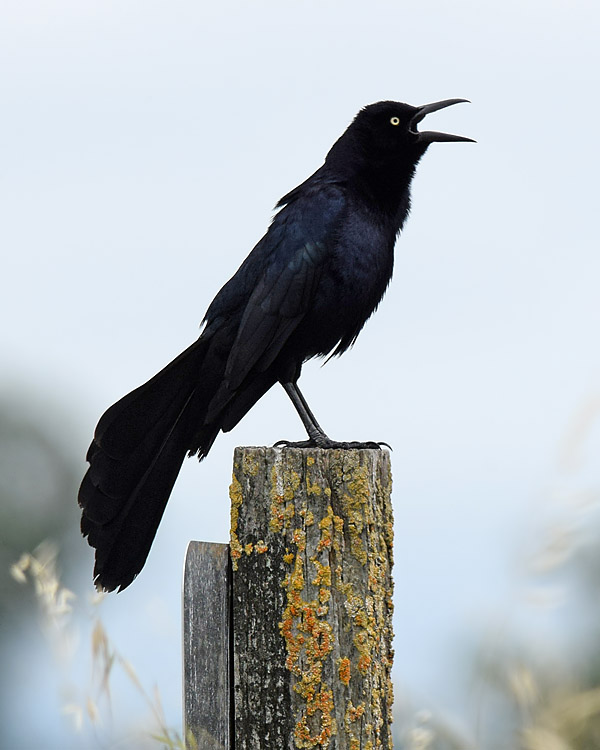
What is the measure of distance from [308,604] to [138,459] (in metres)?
1.10

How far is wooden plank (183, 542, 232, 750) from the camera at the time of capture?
Answer: 267 centimetres

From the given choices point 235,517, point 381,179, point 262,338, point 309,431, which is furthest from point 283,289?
point 235,517

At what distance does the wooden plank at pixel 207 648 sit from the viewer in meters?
2.67

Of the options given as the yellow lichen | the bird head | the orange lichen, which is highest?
the bird head

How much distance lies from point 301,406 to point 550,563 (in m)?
2.03

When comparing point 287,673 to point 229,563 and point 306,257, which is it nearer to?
point 229,563

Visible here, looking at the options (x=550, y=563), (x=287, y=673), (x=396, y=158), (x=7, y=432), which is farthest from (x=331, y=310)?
(x=7, y=432)

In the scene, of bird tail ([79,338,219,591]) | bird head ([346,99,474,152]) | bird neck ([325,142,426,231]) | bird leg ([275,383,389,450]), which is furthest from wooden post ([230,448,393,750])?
bird head ([346,99,474,152])

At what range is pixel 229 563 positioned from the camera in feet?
8.92

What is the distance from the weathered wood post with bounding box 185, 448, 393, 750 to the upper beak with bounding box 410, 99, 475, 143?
2.40m

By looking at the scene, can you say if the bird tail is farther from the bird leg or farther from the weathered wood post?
the weathered wood post

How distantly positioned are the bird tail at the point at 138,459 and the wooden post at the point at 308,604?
0.77 m

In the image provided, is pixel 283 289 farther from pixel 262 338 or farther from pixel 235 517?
pixel 235 517

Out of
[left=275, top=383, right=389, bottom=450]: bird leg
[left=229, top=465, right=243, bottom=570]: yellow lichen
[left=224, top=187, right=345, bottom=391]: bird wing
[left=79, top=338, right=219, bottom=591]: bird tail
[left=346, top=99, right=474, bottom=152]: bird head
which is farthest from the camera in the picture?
[left=346, top=99, right=474, bottom=152]: bird head
